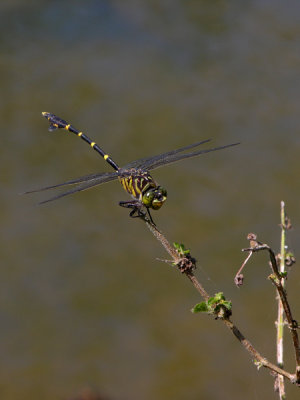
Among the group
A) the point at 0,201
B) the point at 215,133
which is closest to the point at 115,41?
the point at 215,133

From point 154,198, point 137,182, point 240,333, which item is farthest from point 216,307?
point 137,182

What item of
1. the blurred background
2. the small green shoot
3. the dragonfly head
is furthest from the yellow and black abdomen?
the blurred background

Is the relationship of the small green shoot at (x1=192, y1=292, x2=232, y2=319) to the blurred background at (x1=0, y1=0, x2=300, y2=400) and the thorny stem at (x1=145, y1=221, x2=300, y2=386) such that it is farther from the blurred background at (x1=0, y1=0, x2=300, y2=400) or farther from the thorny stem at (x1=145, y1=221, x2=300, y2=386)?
the blurred background at (x1=0, y1=0, x2=300, y2=400)

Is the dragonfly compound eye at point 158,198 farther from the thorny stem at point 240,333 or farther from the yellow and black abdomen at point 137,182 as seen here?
the thorny stem at point 240,333

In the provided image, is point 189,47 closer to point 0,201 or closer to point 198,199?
point 198,199

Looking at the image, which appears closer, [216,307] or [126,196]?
A: [216,307]

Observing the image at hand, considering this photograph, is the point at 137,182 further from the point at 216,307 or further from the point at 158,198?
the point at 216,307

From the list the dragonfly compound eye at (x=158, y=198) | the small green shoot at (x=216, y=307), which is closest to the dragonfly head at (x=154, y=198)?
the dragonfly compound eye at (x=158, y=198)
